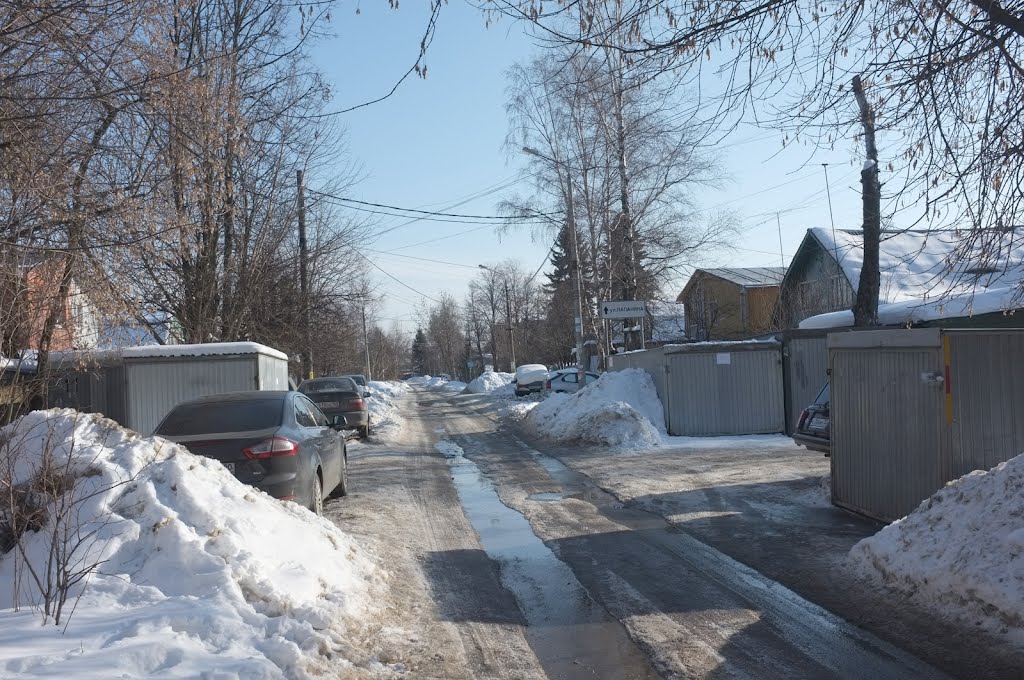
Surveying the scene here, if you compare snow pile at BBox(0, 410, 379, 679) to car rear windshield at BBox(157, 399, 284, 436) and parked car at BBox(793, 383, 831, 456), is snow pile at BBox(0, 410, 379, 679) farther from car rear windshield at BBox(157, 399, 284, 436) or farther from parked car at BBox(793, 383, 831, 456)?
parked car at BBox(793, 383, 831, 456)

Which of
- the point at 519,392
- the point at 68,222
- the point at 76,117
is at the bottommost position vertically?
the point at 519,392

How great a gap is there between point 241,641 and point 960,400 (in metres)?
6.45

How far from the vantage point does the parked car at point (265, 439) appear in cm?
806

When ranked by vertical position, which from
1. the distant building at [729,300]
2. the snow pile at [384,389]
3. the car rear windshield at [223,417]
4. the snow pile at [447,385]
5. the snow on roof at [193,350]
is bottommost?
the snow pile at [447,385]

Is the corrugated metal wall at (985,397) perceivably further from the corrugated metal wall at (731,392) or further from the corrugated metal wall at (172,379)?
the corrugated metal wall at (172,379)

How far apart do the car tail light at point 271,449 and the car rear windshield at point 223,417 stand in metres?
0.39

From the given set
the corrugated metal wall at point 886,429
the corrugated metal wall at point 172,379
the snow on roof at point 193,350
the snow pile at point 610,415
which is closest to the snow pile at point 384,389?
the snow pile at point 610,415

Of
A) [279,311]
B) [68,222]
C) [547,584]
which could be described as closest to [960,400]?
[547,584]

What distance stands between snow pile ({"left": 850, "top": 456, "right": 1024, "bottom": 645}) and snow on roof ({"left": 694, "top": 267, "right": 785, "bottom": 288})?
37.5 meters

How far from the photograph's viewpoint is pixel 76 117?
8039 mm

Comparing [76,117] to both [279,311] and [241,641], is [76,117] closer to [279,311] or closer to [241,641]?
[241,641]

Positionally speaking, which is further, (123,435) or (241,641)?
(123,435)

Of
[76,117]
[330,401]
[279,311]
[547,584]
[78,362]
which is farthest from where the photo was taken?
[279,311]

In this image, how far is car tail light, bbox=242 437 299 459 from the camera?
8078mm
